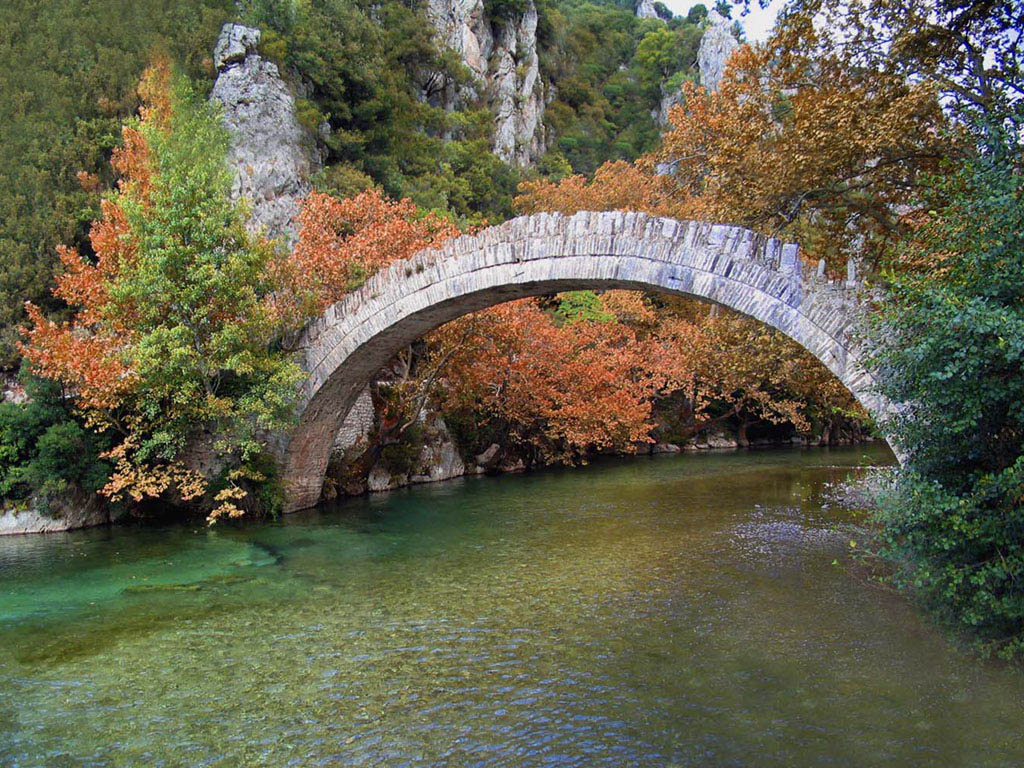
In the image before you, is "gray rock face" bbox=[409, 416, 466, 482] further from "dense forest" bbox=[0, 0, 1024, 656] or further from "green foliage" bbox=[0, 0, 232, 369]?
"green foliage" bbox=[0, 0, 232, 369]

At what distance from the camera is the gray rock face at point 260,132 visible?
19.8 metres

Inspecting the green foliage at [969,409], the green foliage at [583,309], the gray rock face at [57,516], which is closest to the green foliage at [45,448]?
the gray rock face at [57,516]

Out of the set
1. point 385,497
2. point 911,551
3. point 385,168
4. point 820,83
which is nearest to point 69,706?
point 911,551

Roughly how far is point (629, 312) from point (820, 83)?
13.4 m

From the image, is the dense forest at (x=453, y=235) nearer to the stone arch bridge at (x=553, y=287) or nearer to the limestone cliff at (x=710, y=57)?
the stone arch bridge at (x=553, y=287)

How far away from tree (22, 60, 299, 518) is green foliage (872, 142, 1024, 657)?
845 centimetres

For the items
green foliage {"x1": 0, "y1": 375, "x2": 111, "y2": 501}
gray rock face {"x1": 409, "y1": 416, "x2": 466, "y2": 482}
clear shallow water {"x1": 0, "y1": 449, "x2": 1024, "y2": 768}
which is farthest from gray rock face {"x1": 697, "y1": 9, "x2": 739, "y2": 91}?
green foliage {"x1": 0, "y1": 375, "x2": 111, "y2": 501}

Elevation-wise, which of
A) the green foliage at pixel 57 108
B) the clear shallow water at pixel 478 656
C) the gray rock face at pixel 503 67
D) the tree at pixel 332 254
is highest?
the gray rock face at pixel 503 67

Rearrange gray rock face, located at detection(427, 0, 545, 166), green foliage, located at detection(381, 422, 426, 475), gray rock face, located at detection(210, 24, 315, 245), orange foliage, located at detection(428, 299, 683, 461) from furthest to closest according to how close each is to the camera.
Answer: gray rock face, located at detection(427, 0, 545, 166) < gray rock face, located at detection(210, 24, 315, 245) < green foliage, located at detection(381, 422, 426, 475) < orange foliage, located at detection(428, 299, 683, 461)

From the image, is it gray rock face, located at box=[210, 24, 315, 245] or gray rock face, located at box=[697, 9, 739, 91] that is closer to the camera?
gray rock face, located at box=[210, 24, 315, 245]

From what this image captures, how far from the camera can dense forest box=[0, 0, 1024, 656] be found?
5.21 meters

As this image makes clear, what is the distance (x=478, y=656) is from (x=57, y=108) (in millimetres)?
19328

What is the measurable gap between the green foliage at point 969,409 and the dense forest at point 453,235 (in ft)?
0.08

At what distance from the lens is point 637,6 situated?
65.8 m
